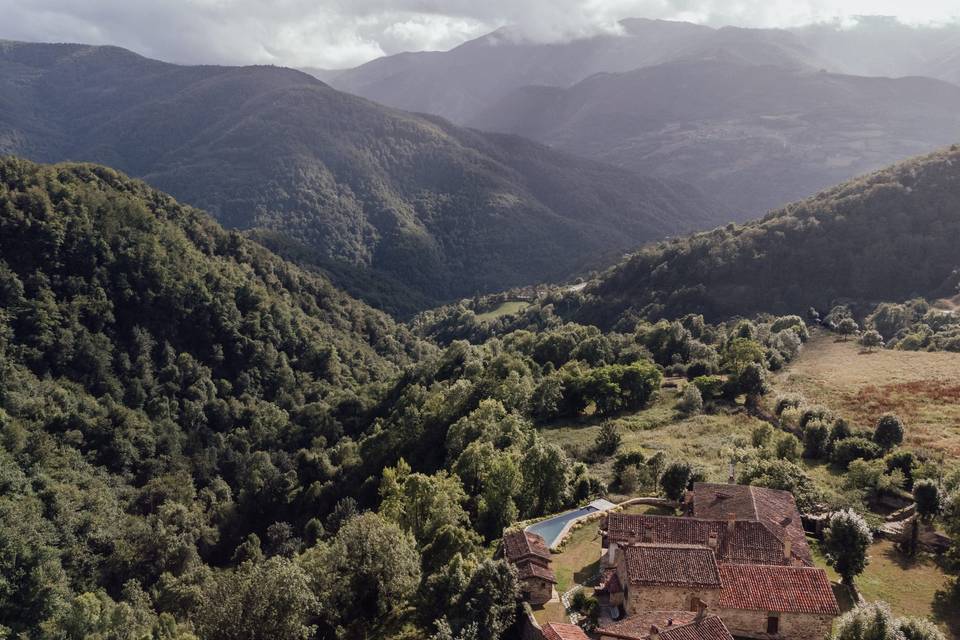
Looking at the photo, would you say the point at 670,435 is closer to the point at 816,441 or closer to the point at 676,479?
the point at 816,441

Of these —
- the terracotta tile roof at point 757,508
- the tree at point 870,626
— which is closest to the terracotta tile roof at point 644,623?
the tree at point 870,626

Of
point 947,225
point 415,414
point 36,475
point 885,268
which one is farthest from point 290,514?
point 947,225

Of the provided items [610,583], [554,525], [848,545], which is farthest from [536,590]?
[848,545]

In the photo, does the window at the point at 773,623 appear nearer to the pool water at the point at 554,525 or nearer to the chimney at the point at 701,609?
the chimney at the point at 701,609

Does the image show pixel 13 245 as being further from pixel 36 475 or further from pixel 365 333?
pixel 365 333

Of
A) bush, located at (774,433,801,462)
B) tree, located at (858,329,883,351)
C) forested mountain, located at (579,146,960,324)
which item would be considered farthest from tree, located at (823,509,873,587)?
forested mountain, located at (579,146,960,324)

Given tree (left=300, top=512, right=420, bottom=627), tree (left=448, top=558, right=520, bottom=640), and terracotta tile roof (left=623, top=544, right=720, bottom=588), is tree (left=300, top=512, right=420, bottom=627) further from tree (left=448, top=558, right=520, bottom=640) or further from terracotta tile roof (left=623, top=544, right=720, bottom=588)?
terracotta tile roof (left=623, top=544, right=720, bottom=588)
